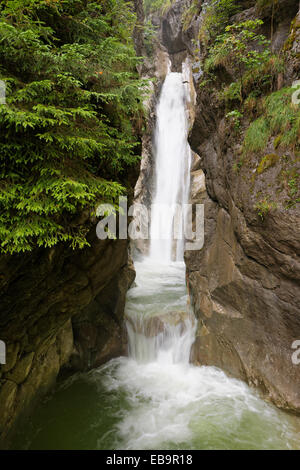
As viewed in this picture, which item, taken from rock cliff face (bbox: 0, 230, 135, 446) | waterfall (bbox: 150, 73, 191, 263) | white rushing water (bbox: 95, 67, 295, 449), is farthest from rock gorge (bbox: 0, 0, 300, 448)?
waterfall (bbox: 150, 73, 191, 263)

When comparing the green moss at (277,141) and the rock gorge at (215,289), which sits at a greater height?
the green moss at (277,141)

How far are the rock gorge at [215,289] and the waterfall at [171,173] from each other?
27.3ft

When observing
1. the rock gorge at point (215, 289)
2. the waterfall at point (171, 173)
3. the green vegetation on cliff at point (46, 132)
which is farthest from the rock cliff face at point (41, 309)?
the waterfall at point (171, 173)

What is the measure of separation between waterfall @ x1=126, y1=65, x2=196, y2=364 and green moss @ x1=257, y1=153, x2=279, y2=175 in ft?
15.7

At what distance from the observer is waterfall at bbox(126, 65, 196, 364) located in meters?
7.57

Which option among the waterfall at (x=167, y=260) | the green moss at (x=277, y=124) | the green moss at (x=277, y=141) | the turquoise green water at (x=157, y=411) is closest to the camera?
the turquoise green water at (x=157, y=411)

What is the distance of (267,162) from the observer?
17.3 feet

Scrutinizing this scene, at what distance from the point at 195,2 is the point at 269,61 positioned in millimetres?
7952

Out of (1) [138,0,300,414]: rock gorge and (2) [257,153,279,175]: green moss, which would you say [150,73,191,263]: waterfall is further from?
(2) [257,153,279,175]: green moss

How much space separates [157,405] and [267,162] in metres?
5.77

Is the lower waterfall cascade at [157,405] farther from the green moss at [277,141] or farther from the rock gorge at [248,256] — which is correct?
the green moss at [277,141]

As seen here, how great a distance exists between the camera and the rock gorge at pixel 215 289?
3.78 m
